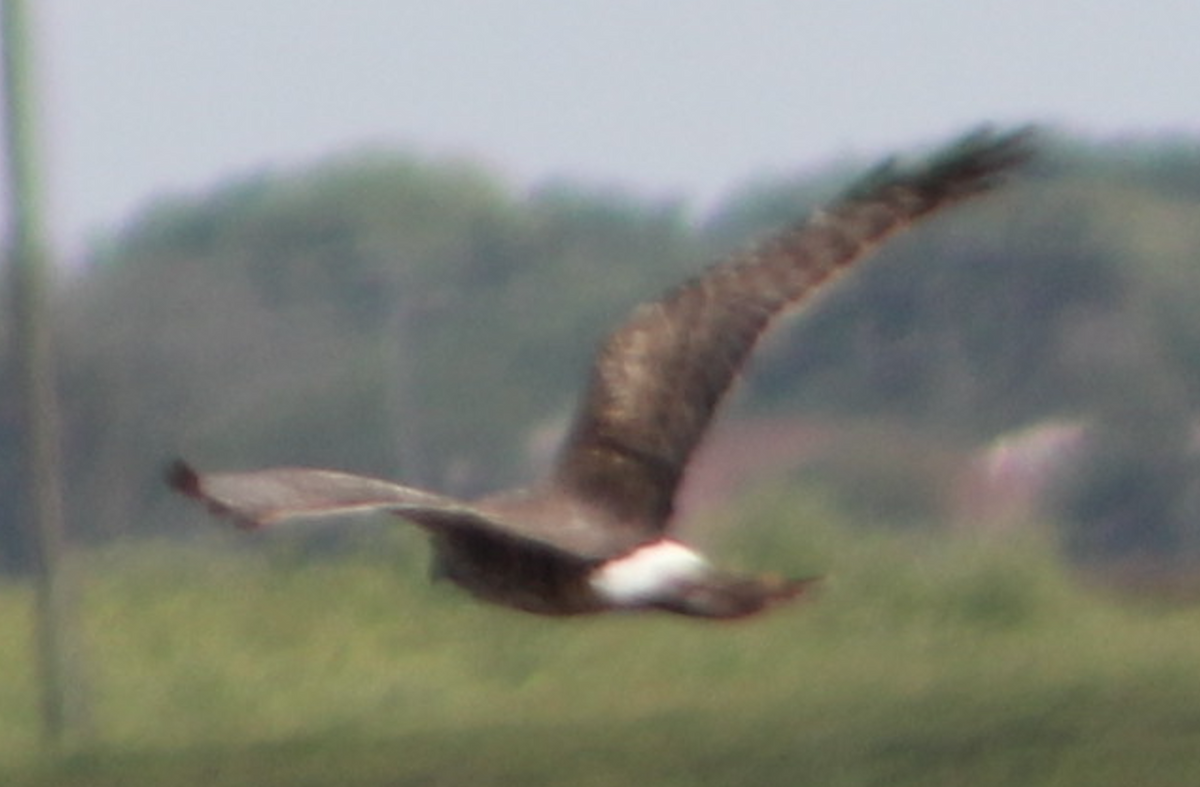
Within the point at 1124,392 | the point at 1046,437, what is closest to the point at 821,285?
the point at 1046,437

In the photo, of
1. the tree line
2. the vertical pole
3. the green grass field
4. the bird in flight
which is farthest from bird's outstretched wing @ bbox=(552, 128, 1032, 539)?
the tree line

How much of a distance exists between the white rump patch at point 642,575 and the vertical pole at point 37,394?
6056 mm

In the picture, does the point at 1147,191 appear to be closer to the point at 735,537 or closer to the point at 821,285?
the point at 735,537

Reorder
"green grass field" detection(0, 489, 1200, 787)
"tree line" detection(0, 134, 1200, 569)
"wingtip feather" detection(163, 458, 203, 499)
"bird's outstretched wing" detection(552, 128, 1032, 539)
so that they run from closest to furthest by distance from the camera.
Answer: "wingtip feather" detection(163, 458, 203, 499), "bird's outstretched wing" detection(552, 128, 1032, 539), "green grass field" detection(0, 489, 1200, 787), "tree line" detection(0, 134, 1200, 569)

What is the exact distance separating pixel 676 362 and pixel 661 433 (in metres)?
0.16

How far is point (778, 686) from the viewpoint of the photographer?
1581 cm

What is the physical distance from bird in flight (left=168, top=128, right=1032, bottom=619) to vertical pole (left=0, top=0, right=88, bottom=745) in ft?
17.7

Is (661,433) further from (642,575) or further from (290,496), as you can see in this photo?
(290,496)

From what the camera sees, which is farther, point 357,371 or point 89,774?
point 357,371

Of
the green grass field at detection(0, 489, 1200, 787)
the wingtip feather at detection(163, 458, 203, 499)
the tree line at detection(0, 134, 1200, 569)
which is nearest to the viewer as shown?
the wingtip feather at detection(163, 458, 203, 499)

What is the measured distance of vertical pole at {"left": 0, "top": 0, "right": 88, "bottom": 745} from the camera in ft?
49.5

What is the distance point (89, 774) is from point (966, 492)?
5.99 metres

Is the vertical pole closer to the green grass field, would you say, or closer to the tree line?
the green grass field

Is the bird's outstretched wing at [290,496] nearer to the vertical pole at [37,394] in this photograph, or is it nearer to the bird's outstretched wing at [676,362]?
the bird's outstretched wing at [676,362]
